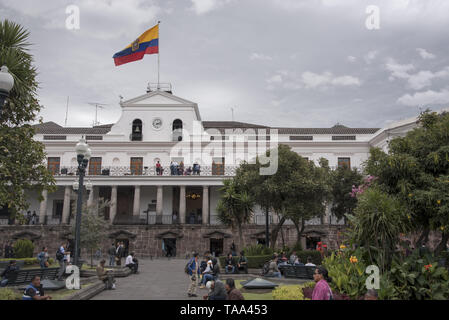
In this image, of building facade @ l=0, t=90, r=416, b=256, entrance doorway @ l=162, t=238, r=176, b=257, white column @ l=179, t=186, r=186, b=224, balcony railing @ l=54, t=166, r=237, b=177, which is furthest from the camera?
balcony railing @ l=54, t=166, r=237, b=177

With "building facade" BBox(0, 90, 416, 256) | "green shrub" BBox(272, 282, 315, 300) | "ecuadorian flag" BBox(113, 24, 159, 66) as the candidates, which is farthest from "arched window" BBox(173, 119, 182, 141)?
"green shrub" BBox(272, 282, 315, 300)

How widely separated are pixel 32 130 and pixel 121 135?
74.8 ft

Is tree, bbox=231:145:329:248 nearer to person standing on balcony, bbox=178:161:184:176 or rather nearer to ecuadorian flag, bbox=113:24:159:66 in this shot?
person standing on balcony, bbox=178:161:184:176

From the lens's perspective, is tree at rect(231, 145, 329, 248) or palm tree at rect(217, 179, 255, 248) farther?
palm tree at rect(217, 179, 255, 248)

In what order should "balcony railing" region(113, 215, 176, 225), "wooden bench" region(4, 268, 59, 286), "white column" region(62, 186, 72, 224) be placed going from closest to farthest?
"wooden bench" region(4, 268, 59, 286) → "balcony railing" region(113, 215, 176, 225) → "white column" region(62, 186, 72, 224)

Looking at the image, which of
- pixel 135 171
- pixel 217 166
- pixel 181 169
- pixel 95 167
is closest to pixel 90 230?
pixel 181 169

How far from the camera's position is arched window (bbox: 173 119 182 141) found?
128 ft

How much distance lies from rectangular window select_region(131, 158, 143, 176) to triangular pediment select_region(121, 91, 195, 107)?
18.4 feet

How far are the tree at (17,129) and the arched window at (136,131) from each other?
22.8m

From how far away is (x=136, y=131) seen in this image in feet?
129

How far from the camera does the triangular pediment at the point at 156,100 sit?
39656 millimetres

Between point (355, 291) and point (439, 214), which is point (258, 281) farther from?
point (439, 214)

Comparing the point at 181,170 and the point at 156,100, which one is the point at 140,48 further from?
the point at 181,170

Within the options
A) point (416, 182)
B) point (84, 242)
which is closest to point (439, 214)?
point (416, 182)
